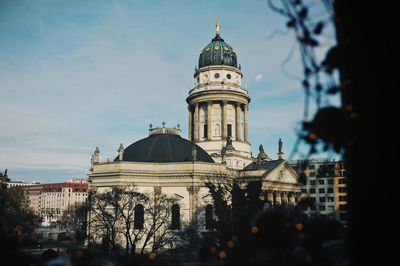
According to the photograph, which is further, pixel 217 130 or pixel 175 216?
pixel 217 130

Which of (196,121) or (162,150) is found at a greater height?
(196,121)

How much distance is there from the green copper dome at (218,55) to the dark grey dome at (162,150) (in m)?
18.4

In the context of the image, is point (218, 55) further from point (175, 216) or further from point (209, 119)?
point (175, 216)

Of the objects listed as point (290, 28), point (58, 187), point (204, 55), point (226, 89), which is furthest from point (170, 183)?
point (58, 187)

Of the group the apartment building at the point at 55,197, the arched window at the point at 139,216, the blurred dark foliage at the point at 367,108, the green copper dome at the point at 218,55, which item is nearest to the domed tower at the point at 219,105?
the green copper dome at the point at 218,55

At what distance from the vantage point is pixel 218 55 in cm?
6912

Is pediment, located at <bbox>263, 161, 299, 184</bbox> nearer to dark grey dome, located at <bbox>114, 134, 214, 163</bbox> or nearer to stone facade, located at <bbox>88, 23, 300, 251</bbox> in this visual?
stone facade, located at <bbox>88, 23, 300, 251</bbox>

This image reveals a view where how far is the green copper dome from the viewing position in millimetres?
68875

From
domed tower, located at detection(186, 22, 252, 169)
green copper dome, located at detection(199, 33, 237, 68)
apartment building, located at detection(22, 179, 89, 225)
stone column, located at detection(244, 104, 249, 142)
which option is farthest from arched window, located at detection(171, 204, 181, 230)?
apartment building, located at detection(22, 179, 89, 225)

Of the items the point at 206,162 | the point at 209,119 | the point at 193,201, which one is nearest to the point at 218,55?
the point at 209,119

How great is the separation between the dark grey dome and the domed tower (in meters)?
9.85

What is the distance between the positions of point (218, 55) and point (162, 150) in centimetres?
2356

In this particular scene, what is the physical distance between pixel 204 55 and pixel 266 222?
6321cm

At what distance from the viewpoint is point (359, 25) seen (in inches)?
212
